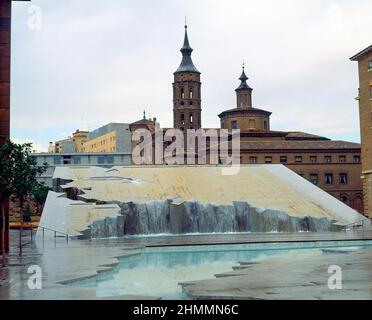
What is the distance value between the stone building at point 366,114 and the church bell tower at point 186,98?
51.5 metres

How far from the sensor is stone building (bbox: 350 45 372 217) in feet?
163

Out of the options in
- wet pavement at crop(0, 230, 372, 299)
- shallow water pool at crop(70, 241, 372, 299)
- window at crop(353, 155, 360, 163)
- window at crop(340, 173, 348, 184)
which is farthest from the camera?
window at crop(353, 155, 360, 163)

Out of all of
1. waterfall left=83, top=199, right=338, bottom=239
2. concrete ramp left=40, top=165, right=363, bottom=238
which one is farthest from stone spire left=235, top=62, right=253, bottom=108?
waterfall left=83, top=199, right=338, bottom=239

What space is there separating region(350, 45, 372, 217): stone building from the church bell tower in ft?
169

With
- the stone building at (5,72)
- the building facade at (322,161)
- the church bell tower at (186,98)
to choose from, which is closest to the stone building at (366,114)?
the building facade at (322,161)

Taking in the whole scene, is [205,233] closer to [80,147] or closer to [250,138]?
[250,138]

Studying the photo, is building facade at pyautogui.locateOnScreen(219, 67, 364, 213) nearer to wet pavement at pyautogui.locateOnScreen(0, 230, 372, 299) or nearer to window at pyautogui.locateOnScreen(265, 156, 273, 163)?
window at pyautogui.locateOnScreen(265, 156, 273, 163)

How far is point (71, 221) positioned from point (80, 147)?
305ft

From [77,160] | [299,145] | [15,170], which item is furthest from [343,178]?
[15,170]

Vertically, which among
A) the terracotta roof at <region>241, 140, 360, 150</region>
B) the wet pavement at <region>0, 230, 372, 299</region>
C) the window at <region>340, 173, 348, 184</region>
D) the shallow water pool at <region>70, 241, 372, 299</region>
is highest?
the terracotta roof at <region>241, 140, 360, 150</region>

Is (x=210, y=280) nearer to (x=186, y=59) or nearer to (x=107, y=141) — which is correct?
(x=186, y=59)

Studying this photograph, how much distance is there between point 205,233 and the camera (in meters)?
36.3
